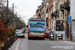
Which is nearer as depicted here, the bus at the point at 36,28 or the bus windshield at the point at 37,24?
the bus at the point at 36,28

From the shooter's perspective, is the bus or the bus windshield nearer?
the bus

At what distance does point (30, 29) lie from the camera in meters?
28.9

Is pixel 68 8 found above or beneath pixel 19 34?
above

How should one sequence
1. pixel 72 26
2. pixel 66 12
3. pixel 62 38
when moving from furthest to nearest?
pixel 66 12 → pixel 72 26 → pixel 62 38

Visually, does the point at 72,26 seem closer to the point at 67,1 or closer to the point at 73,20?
the point at 73,20

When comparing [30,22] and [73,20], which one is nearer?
[30,22]

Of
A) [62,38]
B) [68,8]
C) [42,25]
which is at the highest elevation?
[68,8]

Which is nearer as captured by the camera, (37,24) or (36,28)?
(36,28)

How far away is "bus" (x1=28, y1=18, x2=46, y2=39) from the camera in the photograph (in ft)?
94.3

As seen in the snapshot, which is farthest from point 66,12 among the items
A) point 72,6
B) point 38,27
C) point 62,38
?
point 38,27

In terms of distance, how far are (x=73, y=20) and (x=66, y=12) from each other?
5.75 metres

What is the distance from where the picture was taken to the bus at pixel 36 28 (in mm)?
28750

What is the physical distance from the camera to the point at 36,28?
29.0m

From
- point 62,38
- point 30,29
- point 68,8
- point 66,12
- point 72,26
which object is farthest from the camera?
point 66,12
